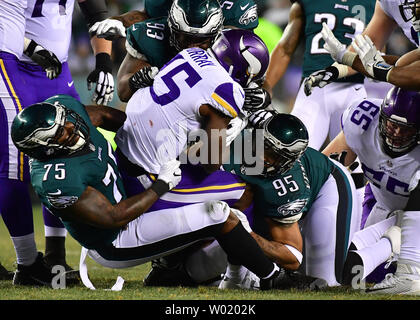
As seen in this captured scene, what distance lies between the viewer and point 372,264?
13.1 ft

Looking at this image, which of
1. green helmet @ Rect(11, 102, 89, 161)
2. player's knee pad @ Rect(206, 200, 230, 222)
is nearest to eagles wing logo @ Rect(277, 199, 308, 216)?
player's knee pad @ Rect(206, 200, 230, 222)

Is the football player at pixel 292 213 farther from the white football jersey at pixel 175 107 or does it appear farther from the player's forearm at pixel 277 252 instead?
the white football jersey at pixel 175 107

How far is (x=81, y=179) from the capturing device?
3.36 m

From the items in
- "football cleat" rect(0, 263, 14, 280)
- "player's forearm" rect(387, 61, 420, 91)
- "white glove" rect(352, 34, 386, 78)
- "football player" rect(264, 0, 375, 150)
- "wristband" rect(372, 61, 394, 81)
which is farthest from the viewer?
"football player" rect(264, 0, 375, 150)

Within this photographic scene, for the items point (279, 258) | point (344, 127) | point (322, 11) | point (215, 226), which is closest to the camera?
point (215, 226)

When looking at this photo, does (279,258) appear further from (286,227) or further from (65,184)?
(65,184)

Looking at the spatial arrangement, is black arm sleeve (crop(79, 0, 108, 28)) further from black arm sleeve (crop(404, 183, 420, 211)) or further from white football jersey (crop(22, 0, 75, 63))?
black arm sleeve (crop(404, 183, 420, 211))

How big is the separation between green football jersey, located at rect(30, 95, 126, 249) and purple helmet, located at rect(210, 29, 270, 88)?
75 centimetres

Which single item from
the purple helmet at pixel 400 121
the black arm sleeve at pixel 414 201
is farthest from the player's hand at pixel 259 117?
the black arm sleeve at pixel 414 201

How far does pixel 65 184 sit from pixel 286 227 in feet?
3.83

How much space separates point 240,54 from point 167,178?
31.2 inches

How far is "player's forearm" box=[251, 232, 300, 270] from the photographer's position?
12.4 ft

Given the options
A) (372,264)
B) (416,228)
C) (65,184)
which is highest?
(65,184)

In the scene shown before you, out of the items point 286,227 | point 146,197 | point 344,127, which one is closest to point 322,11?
point 344,127
